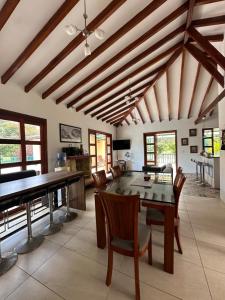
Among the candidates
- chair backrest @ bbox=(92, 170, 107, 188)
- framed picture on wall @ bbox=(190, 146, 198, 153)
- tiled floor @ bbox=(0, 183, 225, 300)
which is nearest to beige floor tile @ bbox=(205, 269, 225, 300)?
tiled floor @ bbox=(0, 183, 225, 300)

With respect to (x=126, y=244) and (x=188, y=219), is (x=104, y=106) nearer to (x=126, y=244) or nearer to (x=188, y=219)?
(x=188, y=219)

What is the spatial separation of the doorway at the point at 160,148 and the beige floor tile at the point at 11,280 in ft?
25.6

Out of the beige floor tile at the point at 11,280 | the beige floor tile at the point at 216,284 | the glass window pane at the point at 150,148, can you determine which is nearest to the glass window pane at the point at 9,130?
the beige floor tile at the point at 11,280

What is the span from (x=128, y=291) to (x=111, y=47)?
4032 mm

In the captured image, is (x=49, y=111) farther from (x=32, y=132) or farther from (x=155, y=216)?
(x=155, y=216)

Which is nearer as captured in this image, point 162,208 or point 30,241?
point 162,208

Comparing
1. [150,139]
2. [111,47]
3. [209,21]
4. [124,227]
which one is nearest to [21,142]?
[111,47]

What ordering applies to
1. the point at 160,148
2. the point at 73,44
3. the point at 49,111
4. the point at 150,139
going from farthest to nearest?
the point at 150,139
the point at 160,148
the point at 49,111
the point at 73,44

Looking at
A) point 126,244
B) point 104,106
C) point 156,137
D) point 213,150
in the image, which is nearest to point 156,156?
point 156,137

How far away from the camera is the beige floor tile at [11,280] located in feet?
5.00

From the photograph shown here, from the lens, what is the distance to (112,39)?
304 centimetres

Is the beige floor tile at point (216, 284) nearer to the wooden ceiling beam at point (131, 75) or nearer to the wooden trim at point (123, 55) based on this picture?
the wooden trim at point (123, 55)

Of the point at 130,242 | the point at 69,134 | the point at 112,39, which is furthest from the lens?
the point at 69,134

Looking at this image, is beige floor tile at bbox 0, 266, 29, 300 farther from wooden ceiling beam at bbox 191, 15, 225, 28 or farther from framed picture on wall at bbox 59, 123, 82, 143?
wooden ceiling beam at bbox 191, 15, 225, 28
